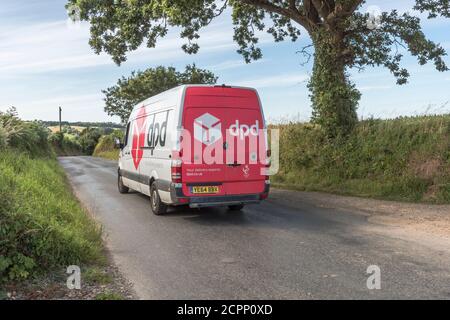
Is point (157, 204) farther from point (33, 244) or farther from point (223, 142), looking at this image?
point (33, 244)

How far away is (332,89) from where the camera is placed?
14.9 meters

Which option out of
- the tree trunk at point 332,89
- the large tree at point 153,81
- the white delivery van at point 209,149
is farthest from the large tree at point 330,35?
Result: the large tree at point 153,81

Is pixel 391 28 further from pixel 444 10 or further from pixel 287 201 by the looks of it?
pixel 287 201

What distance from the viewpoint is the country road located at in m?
4.85

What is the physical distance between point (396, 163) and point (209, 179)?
6840 mm

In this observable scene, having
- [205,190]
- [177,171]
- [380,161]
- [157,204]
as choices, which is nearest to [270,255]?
[205,190]

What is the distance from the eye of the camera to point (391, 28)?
54.0 ft

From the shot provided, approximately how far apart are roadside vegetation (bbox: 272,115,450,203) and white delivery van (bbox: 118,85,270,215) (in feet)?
16.0

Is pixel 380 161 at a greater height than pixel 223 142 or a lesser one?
lesser

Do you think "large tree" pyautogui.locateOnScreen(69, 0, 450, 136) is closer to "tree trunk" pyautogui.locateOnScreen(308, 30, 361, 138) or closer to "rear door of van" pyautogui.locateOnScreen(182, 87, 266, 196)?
"tree trunk" pyautogui.locateOnScreen(308, 30, 361, 138)

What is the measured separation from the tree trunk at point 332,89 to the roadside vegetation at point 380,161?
0.51 m

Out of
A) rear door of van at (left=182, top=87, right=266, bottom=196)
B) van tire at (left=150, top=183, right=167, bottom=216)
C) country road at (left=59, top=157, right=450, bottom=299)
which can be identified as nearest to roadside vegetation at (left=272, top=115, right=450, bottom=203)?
country road at (left=59, top=157, right=450, bottom=299)

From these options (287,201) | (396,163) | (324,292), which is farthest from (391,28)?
(324,292)

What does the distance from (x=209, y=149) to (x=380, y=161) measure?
270 inches
